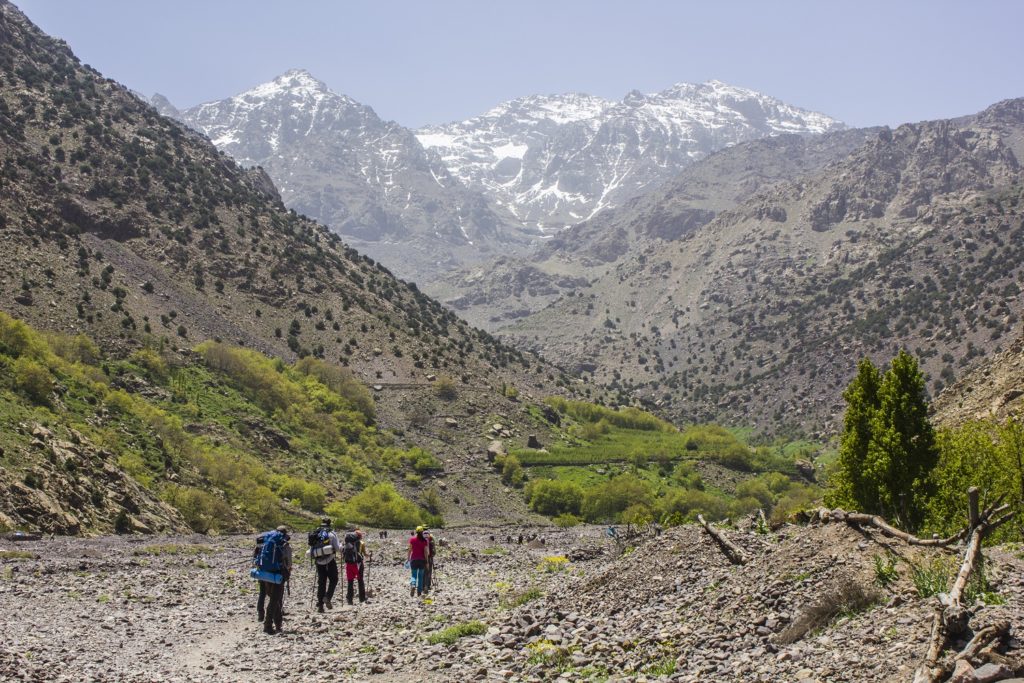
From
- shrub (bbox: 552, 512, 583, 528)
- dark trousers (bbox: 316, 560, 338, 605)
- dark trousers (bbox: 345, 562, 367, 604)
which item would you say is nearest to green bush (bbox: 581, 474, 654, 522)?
shrub (bbox: 552, 512, 583, 528)

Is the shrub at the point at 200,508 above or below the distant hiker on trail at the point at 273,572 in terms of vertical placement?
below

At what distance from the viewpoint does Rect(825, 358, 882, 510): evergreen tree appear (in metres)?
44.0

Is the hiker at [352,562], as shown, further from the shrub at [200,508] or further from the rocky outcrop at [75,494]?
the shrub at [200,508]

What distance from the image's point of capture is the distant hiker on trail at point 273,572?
22.4m

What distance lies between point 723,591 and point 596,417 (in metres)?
146

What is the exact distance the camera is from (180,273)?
431 ft

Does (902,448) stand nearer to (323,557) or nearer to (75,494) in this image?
(323,557)

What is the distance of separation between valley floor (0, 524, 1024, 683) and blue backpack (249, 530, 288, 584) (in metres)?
1.48

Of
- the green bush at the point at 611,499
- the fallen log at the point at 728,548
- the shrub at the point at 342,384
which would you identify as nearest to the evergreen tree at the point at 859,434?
the fallen log at the point at 728,548

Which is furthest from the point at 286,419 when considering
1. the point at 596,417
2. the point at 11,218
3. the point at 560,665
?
the point at 560,665

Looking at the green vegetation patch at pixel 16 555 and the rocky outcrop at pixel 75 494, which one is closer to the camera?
the green vegetation patch at pixel 16 555

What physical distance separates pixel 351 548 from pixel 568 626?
1241cm

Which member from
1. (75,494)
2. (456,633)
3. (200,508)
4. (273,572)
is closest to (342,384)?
(200,508)

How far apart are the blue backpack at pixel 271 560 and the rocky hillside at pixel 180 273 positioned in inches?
3311
